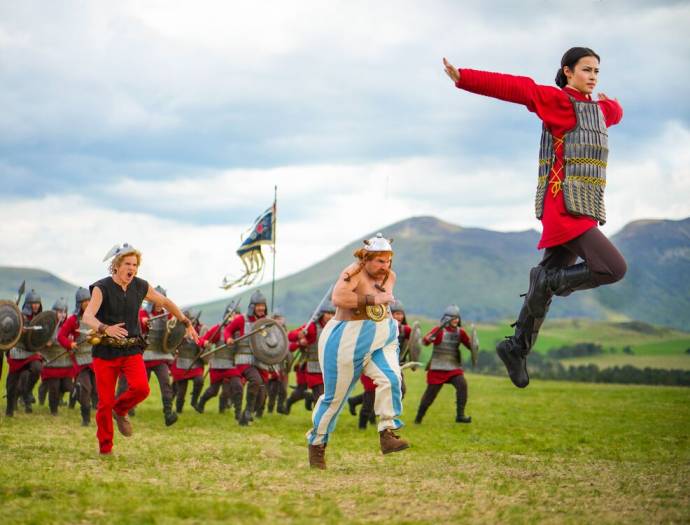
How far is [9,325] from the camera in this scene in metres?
13.9

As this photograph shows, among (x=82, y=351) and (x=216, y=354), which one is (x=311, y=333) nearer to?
(x=216, y=354)

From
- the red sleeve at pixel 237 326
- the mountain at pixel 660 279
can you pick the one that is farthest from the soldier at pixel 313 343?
the mountain at pixel 660 279

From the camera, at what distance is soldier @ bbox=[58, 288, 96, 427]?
14.5m

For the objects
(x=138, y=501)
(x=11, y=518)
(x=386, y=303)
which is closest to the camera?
(x=11, y=518)

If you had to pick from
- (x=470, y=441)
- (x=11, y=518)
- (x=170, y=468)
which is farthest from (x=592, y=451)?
(x=11, y=518)

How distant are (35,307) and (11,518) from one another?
1095cm

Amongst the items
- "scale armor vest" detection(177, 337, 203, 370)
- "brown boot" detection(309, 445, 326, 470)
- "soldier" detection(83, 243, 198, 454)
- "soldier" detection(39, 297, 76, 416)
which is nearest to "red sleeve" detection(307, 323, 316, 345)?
"scale armor vest" detection(177, 337, 203, 370)

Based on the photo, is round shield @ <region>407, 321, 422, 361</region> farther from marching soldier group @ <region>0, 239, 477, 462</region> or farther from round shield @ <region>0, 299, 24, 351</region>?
round shield @ <region>0, 299, 24, 351</region>

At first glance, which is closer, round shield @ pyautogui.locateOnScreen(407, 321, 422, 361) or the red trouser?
the red trouser

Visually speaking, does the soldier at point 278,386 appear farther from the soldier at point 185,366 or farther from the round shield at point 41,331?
the round shield at point 41,331

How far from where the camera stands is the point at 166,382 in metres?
15.2

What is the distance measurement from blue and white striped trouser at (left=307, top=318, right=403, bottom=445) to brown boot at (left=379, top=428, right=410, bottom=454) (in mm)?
55

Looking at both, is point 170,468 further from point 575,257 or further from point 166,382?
Answer: point 166,382

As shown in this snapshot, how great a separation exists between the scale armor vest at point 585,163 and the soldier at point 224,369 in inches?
359
